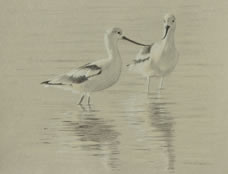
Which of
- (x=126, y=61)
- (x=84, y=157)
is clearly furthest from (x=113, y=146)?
(x=126, y=61)

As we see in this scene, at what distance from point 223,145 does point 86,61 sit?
1.67 ft

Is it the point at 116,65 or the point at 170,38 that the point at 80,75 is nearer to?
the point at 116,65

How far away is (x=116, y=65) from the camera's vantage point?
240 cm

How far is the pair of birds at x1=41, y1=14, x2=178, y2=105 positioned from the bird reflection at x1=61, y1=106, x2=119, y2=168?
0.18 ft

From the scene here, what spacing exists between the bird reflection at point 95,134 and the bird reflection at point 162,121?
0.43ft

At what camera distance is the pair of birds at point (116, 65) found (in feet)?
7.87

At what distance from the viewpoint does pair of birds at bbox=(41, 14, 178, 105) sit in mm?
2398

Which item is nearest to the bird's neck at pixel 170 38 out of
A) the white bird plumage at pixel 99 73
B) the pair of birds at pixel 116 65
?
the pair of birds at pixel 116 65

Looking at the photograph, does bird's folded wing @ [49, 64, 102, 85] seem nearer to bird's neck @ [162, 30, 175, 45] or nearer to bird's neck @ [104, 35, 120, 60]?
bird's neck @ [104, 35, 120, 60]

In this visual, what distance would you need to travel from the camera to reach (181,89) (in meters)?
2.41

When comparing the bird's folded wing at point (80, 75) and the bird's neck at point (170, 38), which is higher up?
the bird's neck at point (170, 38)

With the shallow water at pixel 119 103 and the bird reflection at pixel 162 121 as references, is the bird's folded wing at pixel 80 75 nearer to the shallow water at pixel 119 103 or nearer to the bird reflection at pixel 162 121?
the shallow water at pixel 119 103

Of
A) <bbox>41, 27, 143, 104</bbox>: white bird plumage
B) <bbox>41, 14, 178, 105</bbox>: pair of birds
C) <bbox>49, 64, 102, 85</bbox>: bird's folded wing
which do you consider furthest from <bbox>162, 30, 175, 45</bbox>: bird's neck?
<bbox>49, 64, 102, 85</bbox>: bird's folded wing

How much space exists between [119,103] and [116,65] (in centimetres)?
12
